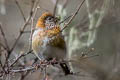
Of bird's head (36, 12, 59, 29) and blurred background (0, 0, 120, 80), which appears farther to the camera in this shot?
blurred background (0, 0, 120, 80)

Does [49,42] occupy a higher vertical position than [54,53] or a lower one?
higher

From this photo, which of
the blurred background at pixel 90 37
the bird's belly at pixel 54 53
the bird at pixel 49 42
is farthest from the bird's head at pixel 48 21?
the blurred background at pixel 90 37

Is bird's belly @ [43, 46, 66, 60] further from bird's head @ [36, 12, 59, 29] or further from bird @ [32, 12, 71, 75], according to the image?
bird's head @ [36, 12, 59, 29]

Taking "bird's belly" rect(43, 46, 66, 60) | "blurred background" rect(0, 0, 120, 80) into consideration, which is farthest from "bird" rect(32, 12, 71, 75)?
"blurred background" rect(0, 0, 120, 80)

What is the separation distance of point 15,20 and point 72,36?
6.74ft

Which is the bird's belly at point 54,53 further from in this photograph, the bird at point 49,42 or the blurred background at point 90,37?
the blurred background at point 90,37

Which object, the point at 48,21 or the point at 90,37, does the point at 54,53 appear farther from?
the point at 90,37

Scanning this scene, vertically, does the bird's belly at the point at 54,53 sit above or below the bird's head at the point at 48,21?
below

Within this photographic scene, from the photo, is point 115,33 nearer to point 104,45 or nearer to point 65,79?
point 104,45

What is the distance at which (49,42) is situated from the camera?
4383 millimetres

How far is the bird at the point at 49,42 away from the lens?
4371mm

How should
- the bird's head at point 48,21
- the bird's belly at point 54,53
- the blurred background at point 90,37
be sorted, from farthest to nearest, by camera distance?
the blurred background at point 90,37 → the bird's head at point 48,21 → the bird's belly at point 54,53

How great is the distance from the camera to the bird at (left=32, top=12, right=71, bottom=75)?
4.37 metres

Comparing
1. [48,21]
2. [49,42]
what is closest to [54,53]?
[49,42]
